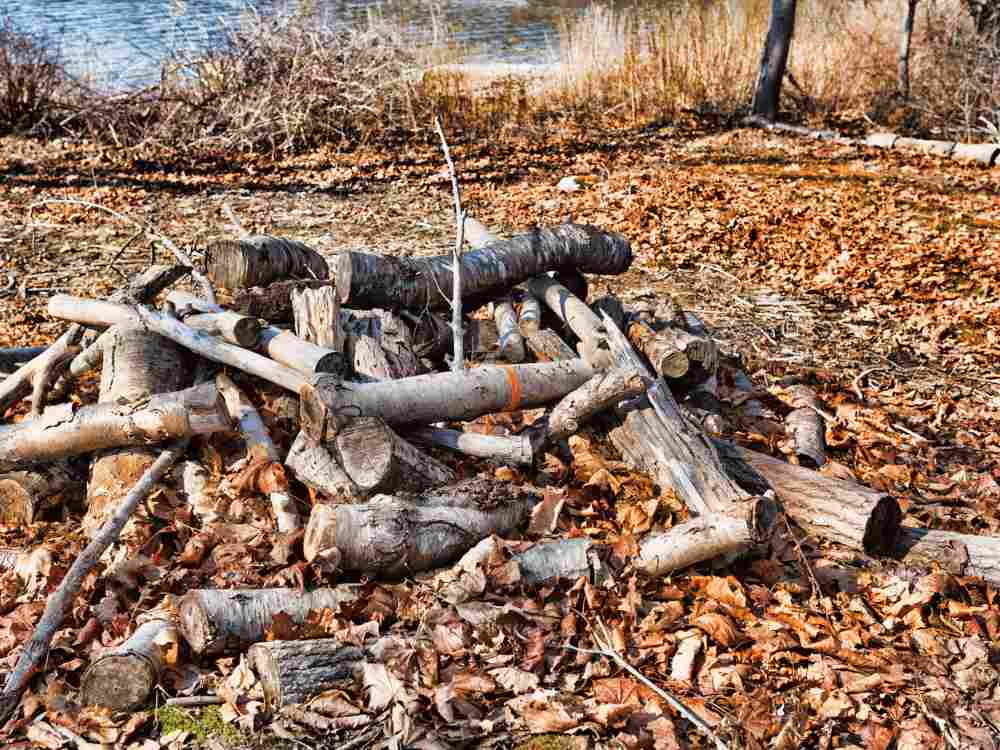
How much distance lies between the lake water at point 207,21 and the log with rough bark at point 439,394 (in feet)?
47.7

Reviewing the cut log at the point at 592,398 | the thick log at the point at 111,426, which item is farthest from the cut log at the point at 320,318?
the cut log at the point at 592,398

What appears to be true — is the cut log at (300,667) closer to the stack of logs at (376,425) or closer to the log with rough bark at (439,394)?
the stack of logs at (376,425)

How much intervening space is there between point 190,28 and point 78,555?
18723 mm

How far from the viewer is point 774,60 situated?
555 inches

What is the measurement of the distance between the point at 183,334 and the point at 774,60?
12215 millimetres

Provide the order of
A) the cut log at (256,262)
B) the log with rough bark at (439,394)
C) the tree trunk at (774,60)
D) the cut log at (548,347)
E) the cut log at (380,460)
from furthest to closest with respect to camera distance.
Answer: the tree trunk at (774,60) < the cut log at (256,262) < the cut log at (548,347) < the log with rough bark at (439,394) < the cut log at (380,460)

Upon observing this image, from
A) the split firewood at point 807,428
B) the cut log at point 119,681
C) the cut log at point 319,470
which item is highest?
the cut log at point 319,470

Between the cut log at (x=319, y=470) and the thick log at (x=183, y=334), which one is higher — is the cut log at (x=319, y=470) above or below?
below

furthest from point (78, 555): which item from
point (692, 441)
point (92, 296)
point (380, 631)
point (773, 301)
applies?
point (773, 301)

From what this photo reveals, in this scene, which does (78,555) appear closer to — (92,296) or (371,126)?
(92,296)

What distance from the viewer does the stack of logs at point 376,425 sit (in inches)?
135

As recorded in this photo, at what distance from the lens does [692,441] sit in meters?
4.27

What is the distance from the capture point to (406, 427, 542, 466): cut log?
4.23 metres

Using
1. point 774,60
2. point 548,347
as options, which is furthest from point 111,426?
point 774,60
